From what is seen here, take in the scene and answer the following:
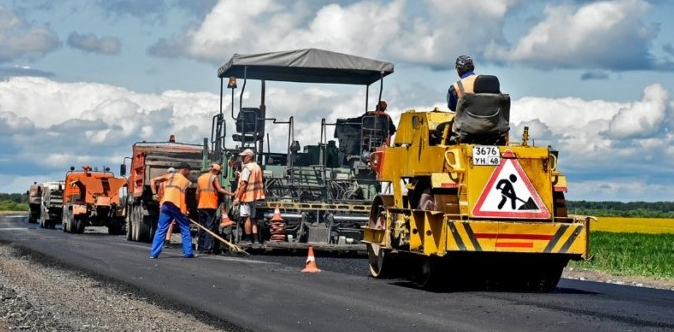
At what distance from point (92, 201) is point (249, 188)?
61.6ft

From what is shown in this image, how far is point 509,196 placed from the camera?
13766mm

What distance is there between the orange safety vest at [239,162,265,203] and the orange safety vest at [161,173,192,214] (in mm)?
1034

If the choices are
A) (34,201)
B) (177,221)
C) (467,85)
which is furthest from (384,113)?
(34,201)

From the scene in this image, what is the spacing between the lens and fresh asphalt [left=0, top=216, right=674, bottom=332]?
10.8 metres

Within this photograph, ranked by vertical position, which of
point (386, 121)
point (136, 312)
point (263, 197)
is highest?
point (386, 121)

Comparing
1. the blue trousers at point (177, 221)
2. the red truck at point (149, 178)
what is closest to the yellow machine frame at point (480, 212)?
the blue trousers at point (177, 221)

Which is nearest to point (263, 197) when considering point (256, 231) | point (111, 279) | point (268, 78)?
point (256, 231)

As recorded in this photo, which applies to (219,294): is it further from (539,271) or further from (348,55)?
(348,55)

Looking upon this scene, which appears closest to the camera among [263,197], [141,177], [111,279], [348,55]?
[111,279]

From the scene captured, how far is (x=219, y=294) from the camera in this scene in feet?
45.0

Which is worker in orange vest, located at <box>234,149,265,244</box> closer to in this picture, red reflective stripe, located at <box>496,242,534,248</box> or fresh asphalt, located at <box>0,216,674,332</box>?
fresh asphalt, located at <box>0,216,674,332</box>

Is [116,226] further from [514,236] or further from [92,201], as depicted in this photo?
[514,236]

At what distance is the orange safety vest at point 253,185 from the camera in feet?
69.8

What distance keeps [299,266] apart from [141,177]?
11.2 metres
